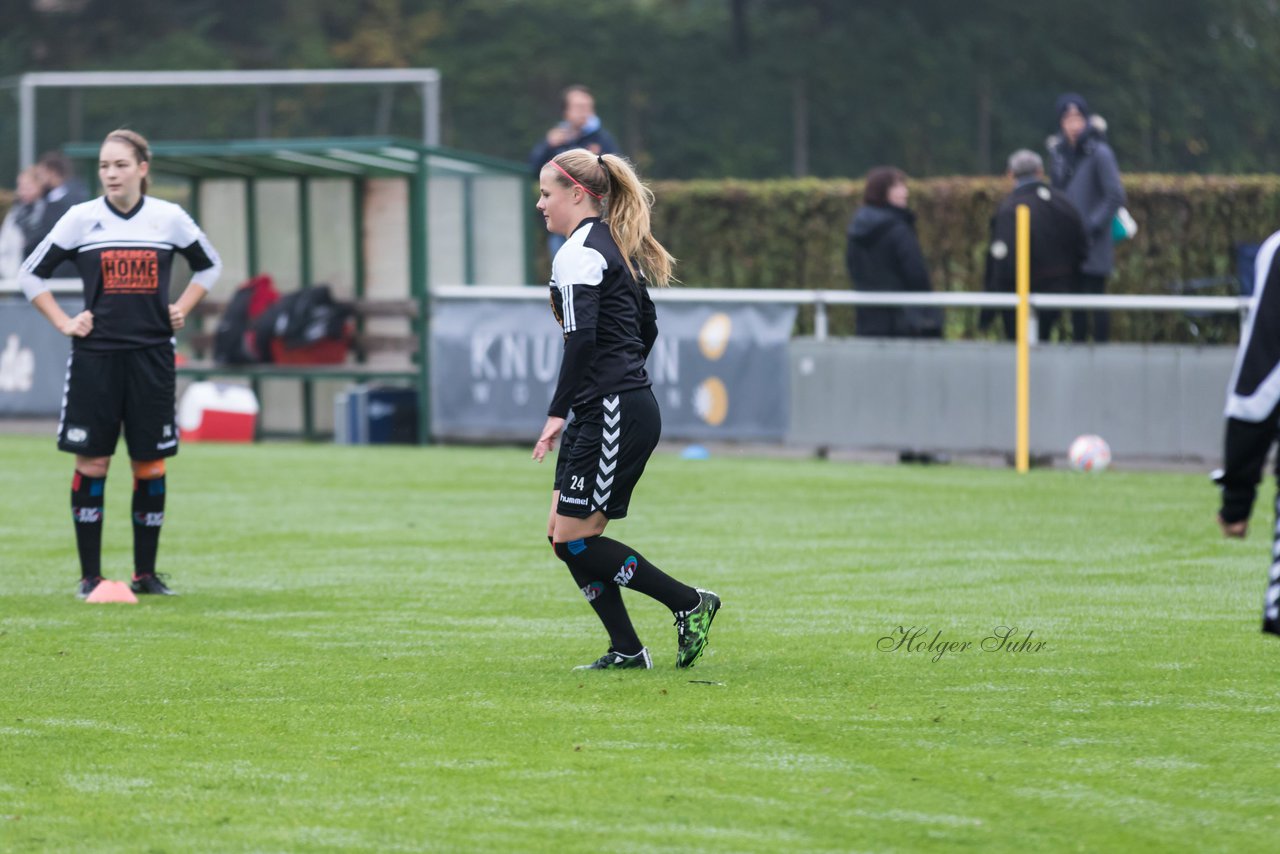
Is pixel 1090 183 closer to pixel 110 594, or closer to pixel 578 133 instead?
pixel 578 133

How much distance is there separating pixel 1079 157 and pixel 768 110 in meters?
27.9

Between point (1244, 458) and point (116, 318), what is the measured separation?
4.98 m

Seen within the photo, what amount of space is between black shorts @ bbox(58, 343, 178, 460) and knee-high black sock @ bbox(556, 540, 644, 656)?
2.56m

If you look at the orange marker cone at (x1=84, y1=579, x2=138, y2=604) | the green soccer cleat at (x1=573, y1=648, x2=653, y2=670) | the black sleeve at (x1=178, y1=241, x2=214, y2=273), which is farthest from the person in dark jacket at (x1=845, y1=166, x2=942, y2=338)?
the green soccer cleat at (x1=573, y1=648, x2=653, y2=670)

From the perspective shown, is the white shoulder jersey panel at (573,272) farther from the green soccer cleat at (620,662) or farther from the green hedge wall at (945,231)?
the green hedge wall at (945,231)

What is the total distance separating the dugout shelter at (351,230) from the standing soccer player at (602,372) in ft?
32.1

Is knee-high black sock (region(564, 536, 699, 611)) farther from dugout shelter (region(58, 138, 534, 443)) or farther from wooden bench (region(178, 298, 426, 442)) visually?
dugout shelter (region(58, 138, 534, 443))

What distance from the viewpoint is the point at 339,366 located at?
17.0 metres

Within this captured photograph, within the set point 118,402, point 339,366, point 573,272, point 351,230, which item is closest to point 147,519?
point 118,402

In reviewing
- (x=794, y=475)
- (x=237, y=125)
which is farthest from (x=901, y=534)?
(x=237, y=125)

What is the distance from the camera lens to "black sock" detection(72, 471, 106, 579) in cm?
862

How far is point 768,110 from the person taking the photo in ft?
139

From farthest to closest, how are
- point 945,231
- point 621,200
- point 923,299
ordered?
point 945,231, point 923,299, point 621,200

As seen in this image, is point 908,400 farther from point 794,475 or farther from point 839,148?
point 839,148
